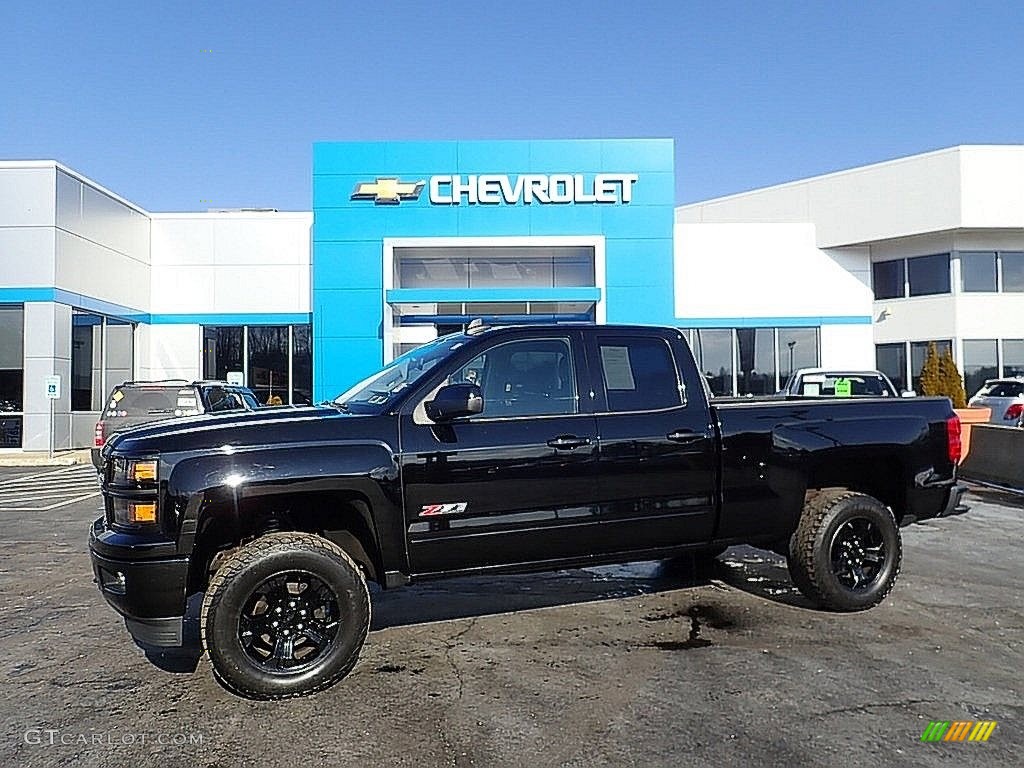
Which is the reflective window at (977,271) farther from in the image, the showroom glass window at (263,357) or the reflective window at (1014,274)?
the showroom glass window at (263,357)

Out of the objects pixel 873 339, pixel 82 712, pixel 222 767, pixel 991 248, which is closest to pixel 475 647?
pixel 222 767

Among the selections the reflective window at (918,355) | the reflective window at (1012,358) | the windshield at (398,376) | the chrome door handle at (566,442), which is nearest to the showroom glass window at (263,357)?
the reflective window at (918,355)

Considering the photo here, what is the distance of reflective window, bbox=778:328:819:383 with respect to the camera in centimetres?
2577

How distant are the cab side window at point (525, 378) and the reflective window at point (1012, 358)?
2615 centimetres

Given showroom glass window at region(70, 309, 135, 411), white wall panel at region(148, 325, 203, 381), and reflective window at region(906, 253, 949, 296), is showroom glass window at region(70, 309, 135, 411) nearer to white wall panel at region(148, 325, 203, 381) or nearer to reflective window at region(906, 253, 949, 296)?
white wall panel at region(148, 325, 203, 381)

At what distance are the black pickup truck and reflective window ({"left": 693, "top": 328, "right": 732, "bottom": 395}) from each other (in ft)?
65.9

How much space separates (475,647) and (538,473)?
48.2 inches

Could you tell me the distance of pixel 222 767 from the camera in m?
3.48

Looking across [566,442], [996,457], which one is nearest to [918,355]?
[996,457]

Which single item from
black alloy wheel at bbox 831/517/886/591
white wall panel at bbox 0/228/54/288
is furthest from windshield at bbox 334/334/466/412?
white wall panel at bbox 0/228/54/288

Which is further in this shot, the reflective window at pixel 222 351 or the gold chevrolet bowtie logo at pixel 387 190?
the reflective window at pixel 222 351

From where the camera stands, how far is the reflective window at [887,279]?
1059 inches

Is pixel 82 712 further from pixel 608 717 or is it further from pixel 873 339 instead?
pixel 873 339

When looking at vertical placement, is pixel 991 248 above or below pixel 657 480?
above
